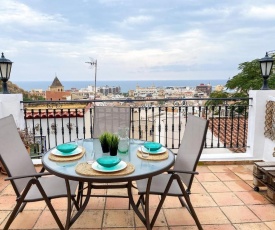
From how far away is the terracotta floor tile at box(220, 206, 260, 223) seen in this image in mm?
2395

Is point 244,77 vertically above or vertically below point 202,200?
above

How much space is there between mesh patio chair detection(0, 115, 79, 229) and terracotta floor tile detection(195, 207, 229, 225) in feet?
4.29

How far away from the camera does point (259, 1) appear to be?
6355mm

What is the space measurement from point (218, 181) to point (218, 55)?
8.97 meters

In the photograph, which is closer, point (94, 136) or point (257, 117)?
point (94, 136)

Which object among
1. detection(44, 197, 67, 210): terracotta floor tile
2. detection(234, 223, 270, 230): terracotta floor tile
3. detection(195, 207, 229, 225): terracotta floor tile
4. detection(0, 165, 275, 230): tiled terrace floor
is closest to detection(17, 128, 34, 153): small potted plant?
detection(0, 165, 275, 230): tiled terrace floor

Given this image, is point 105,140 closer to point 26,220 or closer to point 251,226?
point 26,220

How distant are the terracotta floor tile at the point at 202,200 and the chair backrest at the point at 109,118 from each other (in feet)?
3.97

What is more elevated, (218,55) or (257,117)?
(218,55)

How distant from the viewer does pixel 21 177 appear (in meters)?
1.88

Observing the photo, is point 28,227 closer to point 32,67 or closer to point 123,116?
point 123,116

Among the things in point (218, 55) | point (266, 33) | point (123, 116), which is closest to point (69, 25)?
point (218, 55)

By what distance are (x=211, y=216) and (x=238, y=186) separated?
92 cm

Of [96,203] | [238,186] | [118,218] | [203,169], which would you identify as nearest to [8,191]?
[96,203]
